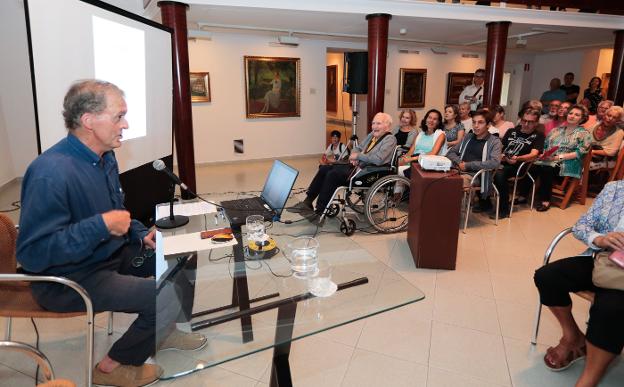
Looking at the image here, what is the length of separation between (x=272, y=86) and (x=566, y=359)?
6.49 meters

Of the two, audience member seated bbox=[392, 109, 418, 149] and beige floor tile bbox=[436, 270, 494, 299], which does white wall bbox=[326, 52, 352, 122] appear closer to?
audience member seated bbox=[392, 109, 418, 149]

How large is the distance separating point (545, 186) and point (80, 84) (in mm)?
4951

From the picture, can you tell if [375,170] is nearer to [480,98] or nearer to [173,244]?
[173,244]

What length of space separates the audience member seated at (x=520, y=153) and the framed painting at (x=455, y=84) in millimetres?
5270

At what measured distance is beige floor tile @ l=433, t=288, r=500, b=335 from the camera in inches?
93.4

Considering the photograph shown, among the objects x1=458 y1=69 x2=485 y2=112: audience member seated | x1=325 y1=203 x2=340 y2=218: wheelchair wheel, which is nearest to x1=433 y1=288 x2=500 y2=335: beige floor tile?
x1=325 y1=203 x2=340 y2=218: wheelchair wheel

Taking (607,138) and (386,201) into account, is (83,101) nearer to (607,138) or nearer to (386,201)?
(386,201)

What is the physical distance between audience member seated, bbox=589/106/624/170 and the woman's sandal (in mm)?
3410

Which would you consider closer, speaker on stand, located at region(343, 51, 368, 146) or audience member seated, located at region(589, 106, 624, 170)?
audience member seated, located at region(589, 106, 624, 170)

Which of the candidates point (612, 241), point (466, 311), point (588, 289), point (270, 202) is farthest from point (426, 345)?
point (270, 202)

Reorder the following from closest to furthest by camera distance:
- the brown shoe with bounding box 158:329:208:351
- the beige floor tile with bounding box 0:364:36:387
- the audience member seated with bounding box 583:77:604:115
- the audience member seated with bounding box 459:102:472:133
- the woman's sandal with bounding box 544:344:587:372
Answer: the brown shoe with bounding box 158:329:208:351 < the beige floor tile with bounding box 0:364:36:387 < the woman's sandal with bounding box 544:344:587:372 < the audience member seated with bounding box 459:102:472:133 < the audience member seated with bounding box 583:77:604:115

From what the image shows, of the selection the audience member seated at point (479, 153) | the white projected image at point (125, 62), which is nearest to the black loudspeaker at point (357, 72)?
the audience member seated at point (479, 153)

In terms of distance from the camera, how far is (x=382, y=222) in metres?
3.88

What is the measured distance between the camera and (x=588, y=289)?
1887mm
